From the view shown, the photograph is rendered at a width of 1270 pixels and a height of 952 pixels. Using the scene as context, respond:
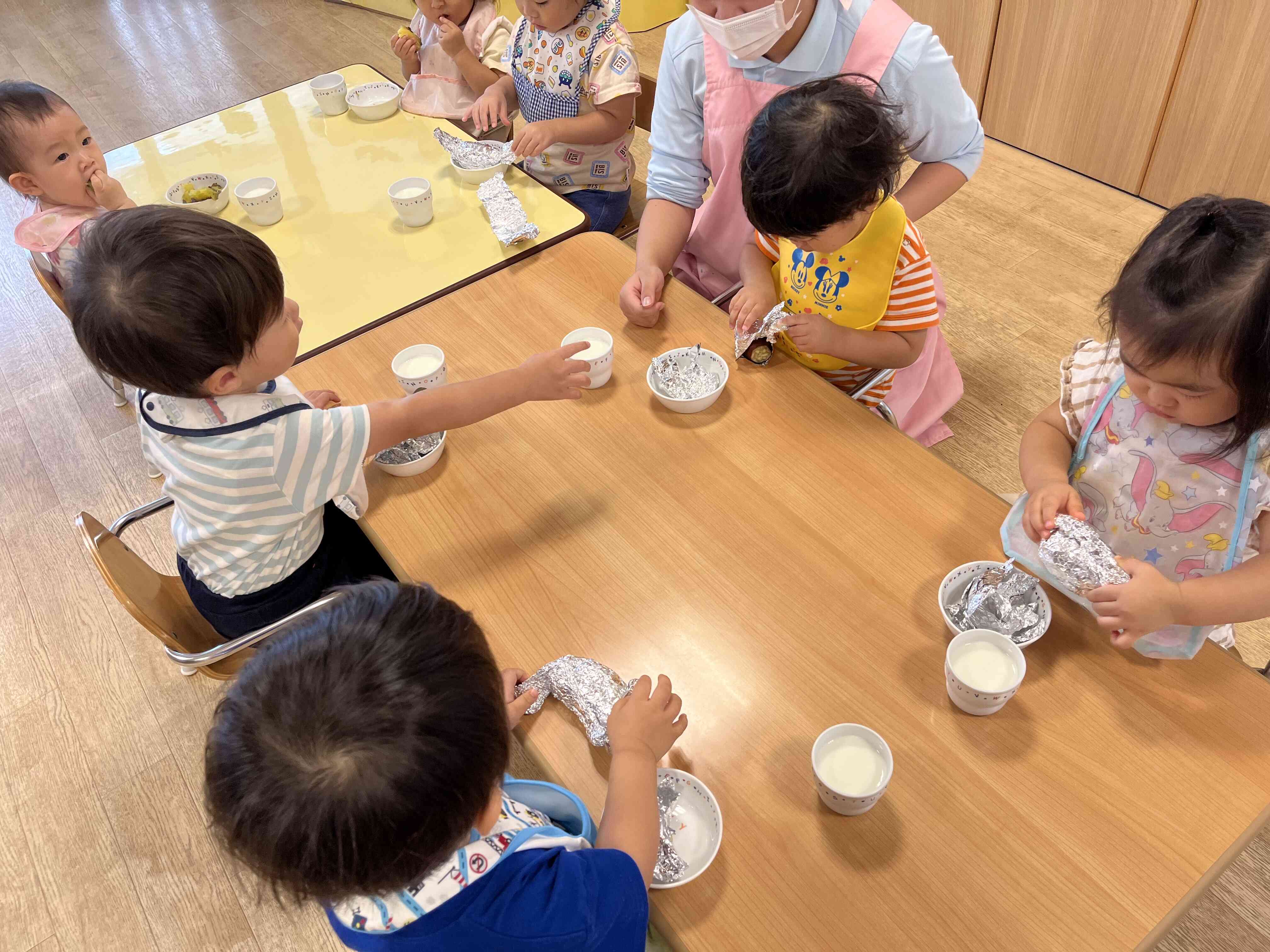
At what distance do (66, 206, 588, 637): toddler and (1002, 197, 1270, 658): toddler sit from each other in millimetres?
674

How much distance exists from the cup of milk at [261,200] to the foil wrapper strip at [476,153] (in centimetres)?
37

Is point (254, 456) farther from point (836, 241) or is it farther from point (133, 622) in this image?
point (133, 622)

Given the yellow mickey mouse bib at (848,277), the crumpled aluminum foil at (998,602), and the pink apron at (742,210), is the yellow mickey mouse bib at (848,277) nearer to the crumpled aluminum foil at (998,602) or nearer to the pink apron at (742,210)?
the pink apron at (742,210)

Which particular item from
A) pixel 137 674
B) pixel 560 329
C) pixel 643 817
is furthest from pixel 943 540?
pixel 137 674

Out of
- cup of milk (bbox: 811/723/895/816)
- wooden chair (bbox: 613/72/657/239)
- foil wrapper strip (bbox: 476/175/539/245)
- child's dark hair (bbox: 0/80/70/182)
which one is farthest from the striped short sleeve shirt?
child's dark hair (bbox: 0/80/70/182)

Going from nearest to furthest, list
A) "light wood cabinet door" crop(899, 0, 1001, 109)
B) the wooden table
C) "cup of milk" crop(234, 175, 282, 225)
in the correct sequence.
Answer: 1. the wooden table
2. "cup of milk" crop(234, 175, 282, 225)
3. "light wood cabinet door" crop(899, 0, 1001, 109)

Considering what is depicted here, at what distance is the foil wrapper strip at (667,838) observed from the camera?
79 cm

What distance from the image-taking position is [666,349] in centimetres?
134

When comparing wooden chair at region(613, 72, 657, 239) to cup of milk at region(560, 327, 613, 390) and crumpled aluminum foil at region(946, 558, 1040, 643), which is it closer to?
cup of milk at region(560, 327, 613, 390)

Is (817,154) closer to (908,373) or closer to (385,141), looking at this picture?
(908,373)

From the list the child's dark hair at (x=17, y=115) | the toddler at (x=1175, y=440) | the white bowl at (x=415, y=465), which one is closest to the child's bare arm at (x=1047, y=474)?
the toddler at (x=1175, y=440)

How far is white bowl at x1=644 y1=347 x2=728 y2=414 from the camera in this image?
119 cm

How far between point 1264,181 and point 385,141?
8.50 feet

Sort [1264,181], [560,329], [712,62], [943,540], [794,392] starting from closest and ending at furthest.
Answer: [943,540]
[794,392]
[560,329]
[712,62]
[1264,181]
